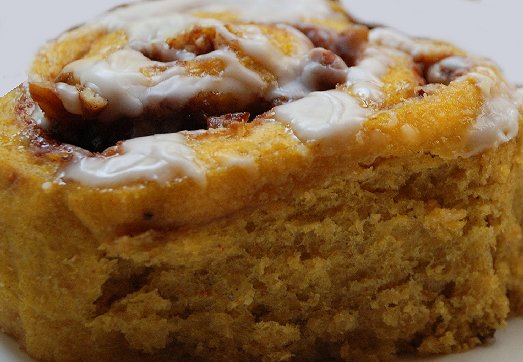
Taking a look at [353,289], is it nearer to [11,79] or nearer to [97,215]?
[97,215]

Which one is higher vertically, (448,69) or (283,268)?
(448,69)

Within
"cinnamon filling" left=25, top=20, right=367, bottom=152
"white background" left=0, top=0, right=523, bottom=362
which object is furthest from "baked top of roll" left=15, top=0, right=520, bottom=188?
"white background" left=0, top=0, right=523, bottom=362

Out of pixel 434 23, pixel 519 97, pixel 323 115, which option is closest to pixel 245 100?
pixel 323 115

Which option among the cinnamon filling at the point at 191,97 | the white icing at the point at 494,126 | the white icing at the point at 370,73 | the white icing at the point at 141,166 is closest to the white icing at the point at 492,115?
the white icing at the point at 494,126

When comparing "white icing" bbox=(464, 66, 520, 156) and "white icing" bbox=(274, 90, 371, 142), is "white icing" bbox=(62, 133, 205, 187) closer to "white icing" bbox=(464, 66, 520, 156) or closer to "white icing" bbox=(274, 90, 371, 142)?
"white icing" bbox=(274, 90, 371, 142)

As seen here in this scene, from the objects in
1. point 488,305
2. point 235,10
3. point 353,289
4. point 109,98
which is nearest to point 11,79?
point 235,10

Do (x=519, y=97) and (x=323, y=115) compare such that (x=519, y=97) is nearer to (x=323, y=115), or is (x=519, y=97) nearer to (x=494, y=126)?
(x=494, y=126)

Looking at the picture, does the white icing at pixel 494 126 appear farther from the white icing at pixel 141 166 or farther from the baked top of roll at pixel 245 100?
the white icing at pixel 141 166
